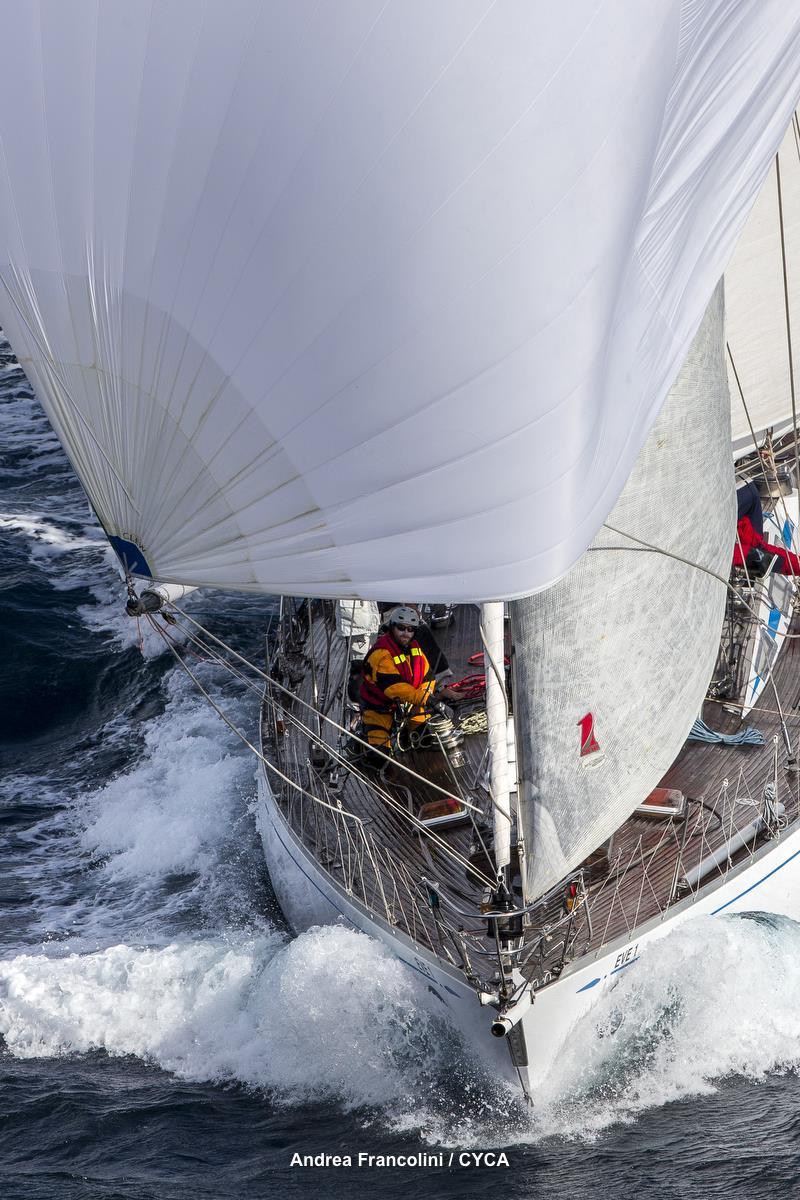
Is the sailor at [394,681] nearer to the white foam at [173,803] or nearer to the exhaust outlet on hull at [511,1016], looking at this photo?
the exhaust outlet on hull at [511,1016]

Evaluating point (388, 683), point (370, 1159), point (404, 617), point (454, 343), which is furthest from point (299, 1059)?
point (454, 343)

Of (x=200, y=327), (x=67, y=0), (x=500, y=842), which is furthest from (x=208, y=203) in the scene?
(x=500, y=842)

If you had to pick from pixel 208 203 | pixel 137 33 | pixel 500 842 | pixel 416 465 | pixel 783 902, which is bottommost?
pixel 783 902

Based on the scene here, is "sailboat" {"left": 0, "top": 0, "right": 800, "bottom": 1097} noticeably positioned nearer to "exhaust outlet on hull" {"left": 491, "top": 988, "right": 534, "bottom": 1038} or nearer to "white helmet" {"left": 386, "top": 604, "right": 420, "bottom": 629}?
"exhaust outlet on hull" {"left": 491, "top": 988, "right": 534, "bottom": 1038}

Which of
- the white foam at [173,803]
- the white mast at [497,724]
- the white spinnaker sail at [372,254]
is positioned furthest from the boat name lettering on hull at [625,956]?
the white foam at [173,803]

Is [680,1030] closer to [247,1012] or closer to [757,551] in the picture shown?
[247,1012]

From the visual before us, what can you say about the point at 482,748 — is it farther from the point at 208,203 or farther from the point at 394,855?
the point at 208,203

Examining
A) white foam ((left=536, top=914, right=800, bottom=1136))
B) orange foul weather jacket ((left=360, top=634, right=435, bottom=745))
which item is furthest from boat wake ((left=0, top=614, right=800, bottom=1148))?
orange foul weather jacket ((left=360, top=634, right=435, bottom=745))
